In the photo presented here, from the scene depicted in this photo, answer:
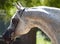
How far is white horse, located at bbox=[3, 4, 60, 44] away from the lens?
1.67 meters

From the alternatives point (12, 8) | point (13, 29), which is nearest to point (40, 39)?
point (12, 8)

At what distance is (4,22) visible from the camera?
161 inches

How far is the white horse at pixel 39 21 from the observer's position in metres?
1.67

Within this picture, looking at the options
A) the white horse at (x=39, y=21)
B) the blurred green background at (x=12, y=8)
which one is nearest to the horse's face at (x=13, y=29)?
the white horse at (x=39, y=21)

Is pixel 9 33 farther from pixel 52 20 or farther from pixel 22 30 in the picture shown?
pixel 52 20

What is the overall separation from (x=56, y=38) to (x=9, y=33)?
13.9 inches

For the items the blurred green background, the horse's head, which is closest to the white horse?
the horse's head

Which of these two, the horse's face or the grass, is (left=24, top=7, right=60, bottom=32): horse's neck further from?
the grass

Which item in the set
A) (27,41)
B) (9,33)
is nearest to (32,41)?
(27,41)

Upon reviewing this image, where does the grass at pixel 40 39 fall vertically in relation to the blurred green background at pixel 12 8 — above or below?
below

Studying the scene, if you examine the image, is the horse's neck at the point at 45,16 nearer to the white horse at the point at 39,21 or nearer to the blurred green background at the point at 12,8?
the white horse at the point at 39,21

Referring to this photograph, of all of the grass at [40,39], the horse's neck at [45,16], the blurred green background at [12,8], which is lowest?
the grass at [40,39]

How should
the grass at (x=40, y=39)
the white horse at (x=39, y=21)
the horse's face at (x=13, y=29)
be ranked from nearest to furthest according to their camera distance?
the white horse at (x=39, y=21), the horse's face at (x=13, y=29), the grass at (x=40, y=39)

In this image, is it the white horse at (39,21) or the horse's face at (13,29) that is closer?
the white horse at (39,21)
